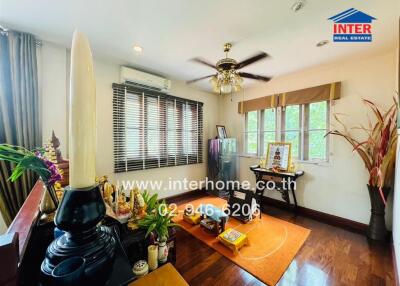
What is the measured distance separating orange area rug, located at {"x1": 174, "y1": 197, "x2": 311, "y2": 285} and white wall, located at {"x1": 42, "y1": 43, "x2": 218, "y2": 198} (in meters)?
1.14

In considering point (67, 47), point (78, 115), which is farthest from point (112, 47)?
point (78, 115)

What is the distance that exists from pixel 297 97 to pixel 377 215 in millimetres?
2056

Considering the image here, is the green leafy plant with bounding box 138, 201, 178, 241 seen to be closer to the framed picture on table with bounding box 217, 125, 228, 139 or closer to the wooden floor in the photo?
the wooden floor

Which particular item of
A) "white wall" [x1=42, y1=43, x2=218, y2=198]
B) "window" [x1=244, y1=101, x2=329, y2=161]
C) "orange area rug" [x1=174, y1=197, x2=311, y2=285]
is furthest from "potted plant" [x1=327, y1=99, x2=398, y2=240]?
"white wall" [x1=42, y1=43, x2=218, y2=198]

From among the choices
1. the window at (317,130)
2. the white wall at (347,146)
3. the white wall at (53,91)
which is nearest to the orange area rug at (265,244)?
the white wall at (347,146)

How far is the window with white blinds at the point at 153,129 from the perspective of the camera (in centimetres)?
296

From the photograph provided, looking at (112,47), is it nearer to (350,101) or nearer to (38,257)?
(38,257)

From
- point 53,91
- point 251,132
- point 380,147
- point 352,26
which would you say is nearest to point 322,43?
point 352,26

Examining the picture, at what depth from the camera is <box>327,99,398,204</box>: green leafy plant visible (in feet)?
6.88

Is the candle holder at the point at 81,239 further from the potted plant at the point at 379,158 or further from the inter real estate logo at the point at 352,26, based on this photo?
the potted plant at the point at 379,158

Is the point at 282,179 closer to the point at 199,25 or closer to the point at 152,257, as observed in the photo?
the point at 152,257

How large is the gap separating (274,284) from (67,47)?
3734 mm

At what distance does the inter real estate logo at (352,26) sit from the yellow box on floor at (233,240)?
2.59 metres

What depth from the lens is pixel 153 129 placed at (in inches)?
133
